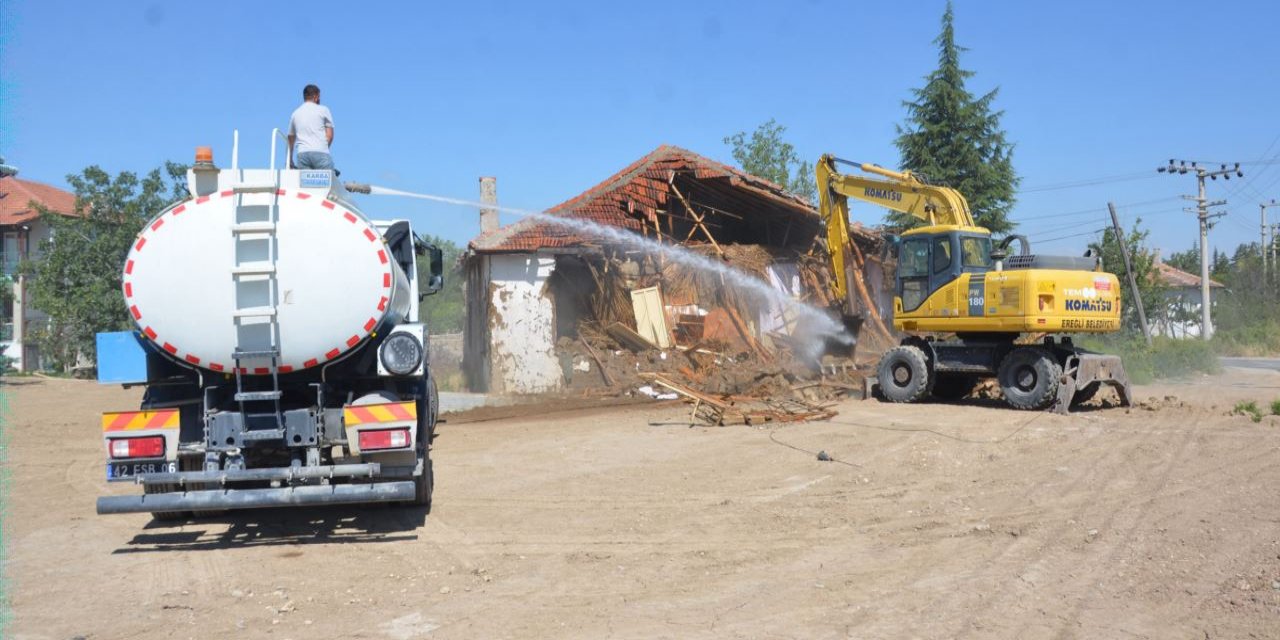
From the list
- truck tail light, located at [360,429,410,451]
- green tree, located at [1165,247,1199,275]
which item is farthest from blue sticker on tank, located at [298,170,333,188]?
green tree, located at [1165,247,1199,275]

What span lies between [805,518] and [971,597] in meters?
2.51

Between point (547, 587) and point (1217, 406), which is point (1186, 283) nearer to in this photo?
point (1217, 406)

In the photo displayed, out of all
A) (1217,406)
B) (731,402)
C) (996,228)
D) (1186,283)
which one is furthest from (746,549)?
(1186,283)

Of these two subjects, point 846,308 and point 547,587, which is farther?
point 846,308

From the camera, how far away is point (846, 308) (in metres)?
20.1

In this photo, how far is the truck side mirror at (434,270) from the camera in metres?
10.7

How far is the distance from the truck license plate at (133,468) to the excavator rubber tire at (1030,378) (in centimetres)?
1230

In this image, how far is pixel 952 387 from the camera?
1747cm

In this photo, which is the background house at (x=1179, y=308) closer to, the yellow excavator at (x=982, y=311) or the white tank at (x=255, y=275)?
the yellow excavator at (x=982, y=311)

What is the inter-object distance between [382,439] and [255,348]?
119 centimetres

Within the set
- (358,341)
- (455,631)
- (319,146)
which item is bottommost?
(455,631)

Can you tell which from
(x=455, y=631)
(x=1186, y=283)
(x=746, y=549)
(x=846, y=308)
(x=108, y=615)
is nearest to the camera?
(x=455, y=631)

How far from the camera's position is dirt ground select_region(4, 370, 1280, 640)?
18.4 feet

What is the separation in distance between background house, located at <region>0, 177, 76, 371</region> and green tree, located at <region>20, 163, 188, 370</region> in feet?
11.3
